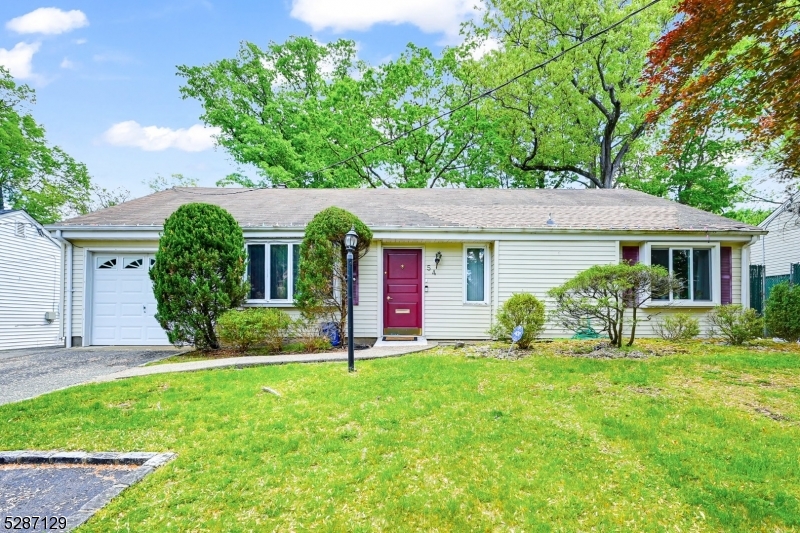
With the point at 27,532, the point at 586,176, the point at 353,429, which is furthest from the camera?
the point at 586,176

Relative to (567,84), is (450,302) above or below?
below

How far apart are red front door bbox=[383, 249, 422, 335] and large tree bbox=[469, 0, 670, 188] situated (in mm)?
11694

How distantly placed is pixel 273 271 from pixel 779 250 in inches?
675

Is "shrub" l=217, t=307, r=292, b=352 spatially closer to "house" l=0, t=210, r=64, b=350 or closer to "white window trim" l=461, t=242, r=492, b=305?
"white window trim" l=461, t=242, r=492, b=305

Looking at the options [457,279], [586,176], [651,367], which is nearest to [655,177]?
[586,176]

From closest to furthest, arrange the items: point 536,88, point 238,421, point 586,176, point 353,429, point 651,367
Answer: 1. point 353,429
2. point 238,421
3. point 651,367
4. point 536,88
5. point 586,176

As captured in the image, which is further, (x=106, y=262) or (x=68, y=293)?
(x=106, y=262)

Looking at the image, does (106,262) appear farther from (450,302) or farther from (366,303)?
(450,302)

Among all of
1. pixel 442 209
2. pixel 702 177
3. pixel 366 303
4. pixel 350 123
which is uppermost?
pixel 350 123

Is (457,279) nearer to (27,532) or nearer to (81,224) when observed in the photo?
(27,532)

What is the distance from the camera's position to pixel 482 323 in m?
8.98

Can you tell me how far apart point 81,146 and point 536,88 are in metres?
24.7

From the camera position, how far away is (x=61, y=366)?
6.75 m

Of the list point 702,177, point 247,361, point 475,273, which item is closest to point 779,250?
point 702,177
